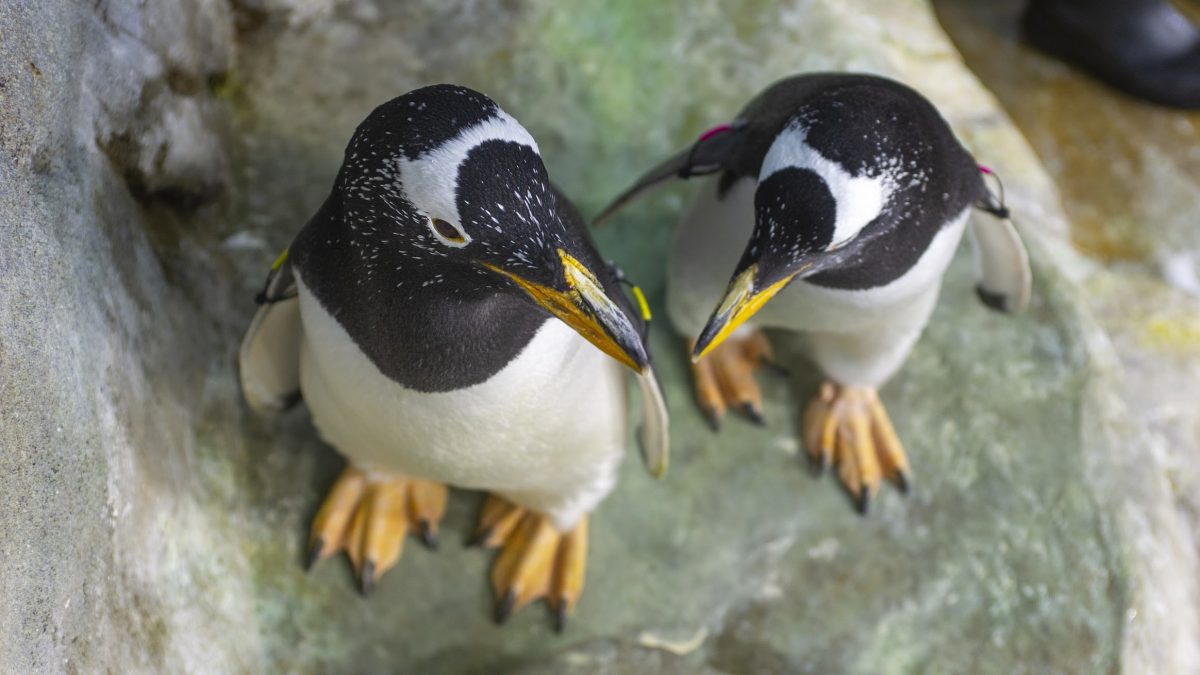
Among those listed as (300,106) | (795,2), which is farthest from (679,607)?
(795,2)

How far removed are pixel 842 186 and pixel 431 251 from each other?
0.63 metres

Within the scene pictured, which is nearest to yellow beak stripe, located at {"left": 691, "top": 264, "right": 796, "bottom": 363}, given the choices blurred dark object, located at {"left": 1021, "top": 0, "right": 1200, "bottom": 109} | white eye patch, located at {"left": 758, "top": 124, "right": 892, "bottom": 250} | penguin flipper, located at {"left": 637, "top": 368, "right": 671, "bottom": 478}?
white eye patch, located at {"left": 758, "top": 124, "right": 892, "bottom": 250}

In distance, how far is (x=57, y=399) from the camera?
1.45 m

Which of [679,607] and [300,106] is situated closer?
[679,607]

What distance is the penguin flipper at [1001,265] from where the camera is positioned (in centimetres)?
221

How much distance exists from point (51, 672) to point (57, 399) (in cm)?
35

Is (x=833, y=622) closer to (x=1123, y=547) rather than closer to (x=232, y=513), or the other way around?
(x=1123, y=547)

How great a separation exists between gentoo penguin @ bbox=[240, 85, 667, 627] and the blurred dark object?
2.78 metres

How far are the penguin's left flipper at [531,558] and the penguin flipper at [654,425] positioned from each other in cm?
23

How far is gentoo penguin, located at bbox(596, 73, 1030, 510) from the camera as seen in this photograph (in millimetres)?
1613

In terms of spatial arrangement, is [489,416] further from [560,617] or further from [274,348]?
[560,617]

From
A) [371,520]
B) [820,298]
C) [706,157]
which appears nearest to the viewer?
[820,298]

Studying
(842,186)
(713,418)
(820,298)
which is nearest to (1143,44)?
(713,418)

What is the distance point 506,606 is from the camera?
2.14 meters
